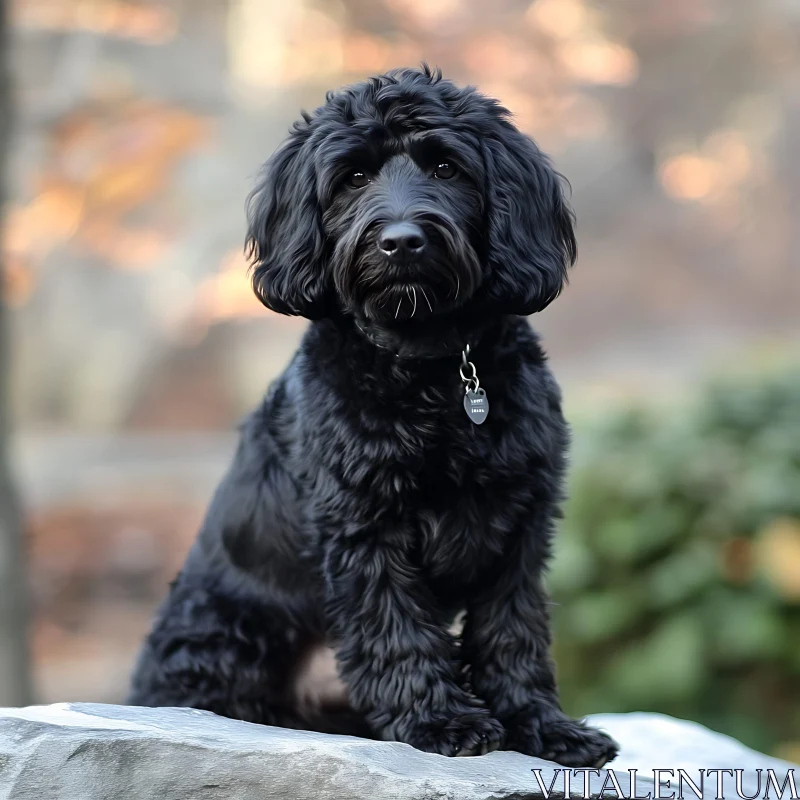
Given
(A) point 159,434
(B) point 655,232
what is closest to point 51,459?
(A) point 159,434

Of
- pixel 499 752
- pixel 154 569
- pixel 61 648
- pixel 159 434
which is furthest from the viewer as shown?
pixel 159 434

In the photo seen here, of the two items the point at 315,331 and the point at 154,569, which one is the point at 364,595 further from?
the point at 154,569

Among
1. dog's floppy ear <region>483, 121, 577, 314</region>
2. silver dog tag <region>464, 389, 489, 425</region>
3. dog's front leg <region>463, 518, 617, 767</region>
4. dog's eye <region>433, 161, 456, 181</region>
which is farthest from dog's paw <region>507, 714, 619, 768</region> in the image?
dog's eye <region>433, 161, 456, 181</region>

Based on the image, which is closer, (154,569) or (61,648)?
(61,648)

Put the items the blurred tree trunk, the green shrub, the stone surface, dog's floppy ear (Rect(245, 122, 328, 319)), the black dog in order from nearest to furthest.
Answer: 1. the stone surface
2. the black dog
3. dog's floppy ear (Rect(245, 122, 328, 319))
4. the green shrub
5. the blurred tree trunk

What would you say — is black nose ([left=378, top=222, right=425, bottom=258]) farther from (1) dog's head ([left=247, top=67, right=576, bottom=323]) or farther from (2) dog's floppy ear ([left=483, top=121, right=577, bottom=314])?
(2) dog's floppy ear ([left=483, top=121, right=577, bottom=314])

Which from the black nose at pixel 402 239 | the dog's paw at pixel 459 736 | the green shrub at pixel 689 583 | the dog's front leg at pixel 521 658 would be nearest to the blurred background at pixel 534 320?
the green shrub at pixel 689 583

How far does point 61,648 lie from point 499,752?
666 cm

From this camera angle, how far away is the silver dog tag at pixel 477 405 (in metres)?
2.72

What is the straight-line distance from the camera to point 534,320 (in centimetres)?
1100

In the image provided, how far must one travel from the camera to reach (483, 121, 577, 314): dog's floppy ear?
2.74 meters

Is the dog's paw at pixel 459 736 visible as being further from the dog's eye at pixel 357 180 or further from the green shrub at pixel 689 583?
the green shrub at pixel 689 583

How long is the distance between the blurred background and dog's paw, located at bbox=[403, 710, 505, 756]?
2.98 m

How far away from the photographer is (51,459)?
10141mm
